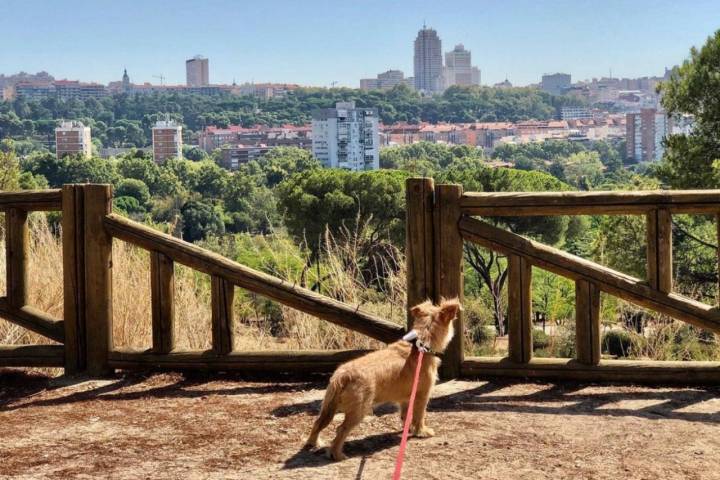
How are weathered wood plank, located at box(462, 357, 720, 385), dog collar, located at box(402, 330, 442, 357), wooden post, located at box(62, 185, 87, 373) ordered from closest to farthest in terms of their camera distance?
dog collar, located at box(402, 330, 442, 357) < weathered wood plank, located at box(462, 357, 720, 385) < wooden post, located at box(62, 185, 87, 373)

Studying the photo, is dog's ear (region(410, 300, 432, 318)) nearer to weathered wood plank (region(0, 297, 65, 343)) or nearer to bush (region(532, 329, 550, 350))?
weathered wood plank (region(0, 297, 65, 343))

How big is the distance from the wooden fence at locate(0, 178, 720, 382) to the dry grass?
1.89 ft

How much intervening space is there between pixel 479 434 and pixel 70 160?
118 m

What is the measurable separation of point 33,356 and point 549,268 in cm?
297

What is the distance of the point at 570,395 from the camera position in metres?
5.12

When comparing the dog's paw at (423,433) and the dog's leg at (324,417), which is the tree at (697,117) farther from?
the dog's leg at (324,417)


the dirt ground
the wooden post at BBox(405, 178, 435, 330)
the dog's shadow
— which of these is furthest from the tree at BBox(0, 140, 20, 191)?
the dog's shadow

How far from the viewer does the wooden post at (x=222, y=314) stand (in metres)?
5.64

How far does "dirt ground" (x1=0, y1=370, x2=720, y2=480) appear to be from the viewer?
3.97m

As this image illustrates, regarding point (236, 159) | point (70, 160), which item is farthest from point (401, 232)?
point (236, 159)

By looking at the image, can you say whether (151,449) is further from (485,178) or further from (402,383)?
(485,178)

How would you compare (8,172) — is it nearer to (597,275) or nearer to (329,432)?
(597,275)

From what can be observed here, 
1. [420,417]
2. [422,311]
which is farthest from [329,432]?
[422,311]

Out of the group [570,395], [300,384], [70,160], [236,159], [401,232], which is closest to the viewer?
[570,395]
